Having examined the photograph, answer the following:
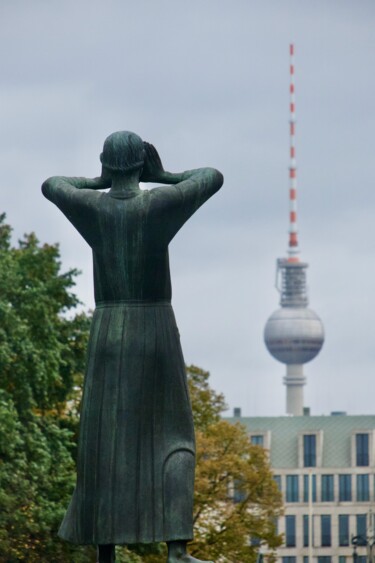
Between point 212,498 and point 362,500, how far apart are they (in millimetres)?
107158

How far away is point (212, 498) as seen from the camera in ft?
252

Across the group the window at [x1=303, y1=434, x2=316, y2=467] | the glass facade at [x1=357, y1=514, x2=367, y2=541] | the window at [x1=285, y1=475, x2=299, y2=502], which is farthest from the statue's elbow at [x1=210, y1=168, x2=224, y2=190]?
the window at [x1=303, y1=434, x2=316, y2=467]

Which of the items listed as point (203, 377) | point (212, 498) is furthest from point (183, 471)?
point (203, 377)

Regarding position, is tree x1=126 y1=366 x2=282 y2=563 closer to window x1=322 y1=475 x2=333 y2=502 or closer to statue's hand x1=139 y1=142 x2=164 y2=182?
statue's hand x1=139 y1=142 x2=164 y2=182

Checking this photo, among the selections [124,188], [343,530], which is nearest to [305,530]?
[343,530]

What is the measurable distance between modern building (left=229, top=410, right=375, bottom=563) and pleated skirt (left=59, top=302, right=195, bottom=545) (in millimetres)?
160717

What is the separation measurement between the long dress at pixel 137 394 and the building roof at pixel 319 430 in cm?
16700

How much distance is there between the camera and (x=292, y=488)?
184250mm

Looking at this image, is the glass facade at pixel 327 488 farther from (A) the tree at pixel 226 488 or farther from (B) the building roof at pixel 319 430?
(A) the tree at pixel 226 488

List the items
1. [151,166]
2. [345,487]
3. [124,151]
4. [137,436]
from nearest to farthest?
[137,436] < [124,151] < [151,166] < [345,487]

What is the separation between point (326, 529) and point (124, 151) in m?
163

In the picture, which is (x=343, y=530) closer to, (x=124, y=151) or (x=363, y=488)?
(x=363, y=488)

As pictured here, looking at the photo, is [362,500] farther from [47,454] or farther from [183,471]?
[183,471]

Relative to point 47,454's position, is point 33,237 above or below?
above
